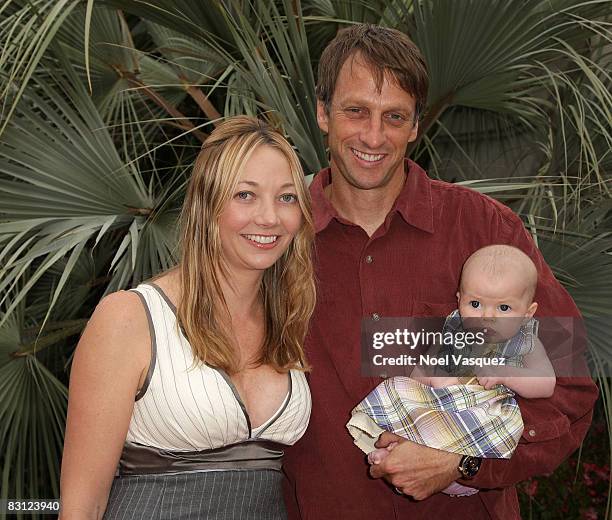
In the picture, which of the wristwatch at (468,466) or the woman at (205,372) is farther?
the wristwatch at (468,466)

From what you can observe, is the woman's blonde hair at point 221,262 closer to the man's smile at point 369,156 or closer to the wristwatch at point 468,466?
the man's smile at point 369,156

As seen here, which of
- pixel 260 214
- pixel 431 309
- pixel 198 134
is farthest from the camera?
pixel 198 134

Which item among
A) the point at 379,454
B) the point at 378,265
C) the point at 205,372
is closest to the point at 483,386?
the point at 379,454

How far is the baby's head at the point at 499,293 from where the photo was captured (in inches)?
83.7

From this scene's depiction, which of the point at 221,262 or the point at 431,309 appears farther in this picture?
the point at 431,309

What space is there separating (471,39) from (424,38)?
0.16 m

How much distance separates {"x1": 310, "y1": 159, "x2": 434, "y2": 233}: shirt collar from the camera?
2.37 metres

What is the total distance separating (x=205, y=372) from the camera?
206 centimetres

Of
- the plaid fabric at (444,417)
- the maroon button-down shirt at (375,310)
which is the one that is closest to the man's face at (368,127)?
the maroon button-down shirt at (375,310)

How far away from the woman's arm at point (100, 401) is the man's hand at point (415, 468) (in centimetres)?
62

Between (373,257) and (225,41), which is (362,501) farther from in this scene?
(225,41)

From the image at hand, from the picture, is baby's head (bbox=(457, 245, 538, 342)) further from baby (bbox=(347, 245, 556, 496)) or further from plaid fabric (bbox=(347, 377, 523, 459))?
plaid fabric (bbox=(347, 377, 523, 459))

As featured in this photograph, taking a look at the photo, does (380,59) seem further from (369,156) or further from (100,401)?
(100,401)

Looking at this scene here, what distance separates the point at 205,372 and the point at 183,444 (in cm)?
17
